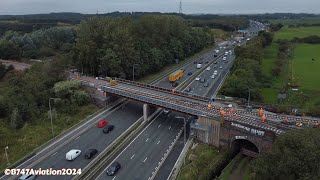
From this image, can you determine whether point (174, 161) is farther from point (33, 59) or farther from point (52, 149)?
point (33, 59)

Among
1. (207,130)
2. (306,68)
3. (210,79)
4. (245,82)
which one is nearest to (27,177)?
(207,130)

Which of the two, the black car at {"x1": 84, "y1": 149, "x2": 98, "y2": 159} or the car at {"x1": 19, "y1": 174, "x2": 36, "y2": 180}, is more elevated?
the black car at {"x1": 84, "y1": 149, "x2": 98, "y2": 159}

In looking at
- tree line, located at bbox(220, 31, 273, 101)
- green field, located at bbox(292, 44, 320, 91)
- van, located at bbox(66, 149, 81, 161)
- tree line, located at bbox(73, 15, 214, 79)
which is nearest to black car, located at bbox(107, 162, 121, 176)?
van, located at bbox(66, 149, 81, 161)

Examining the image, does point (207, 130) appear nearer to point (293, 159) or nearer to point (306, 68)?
point (293, 159)

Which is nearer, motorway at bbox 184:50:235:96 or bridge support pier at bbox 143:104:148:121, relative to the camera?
bridge support pier at bbox 143:104:148:121

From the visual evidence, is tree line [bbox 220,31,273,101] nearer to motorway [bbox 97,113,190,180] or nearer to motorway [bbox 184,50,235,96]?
motorway [bbox 184,50,235,96]

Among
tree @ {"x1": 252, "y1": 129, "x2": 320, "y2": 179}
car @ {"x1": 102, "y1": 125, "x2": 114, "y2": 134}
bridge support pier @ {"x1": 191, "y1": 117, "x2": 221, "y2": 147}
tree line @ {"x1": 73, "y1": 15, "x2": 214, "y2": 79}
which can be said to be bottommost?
car @ {"x1": 102, "y1": 125, "x2": 114, "y2": 134}
